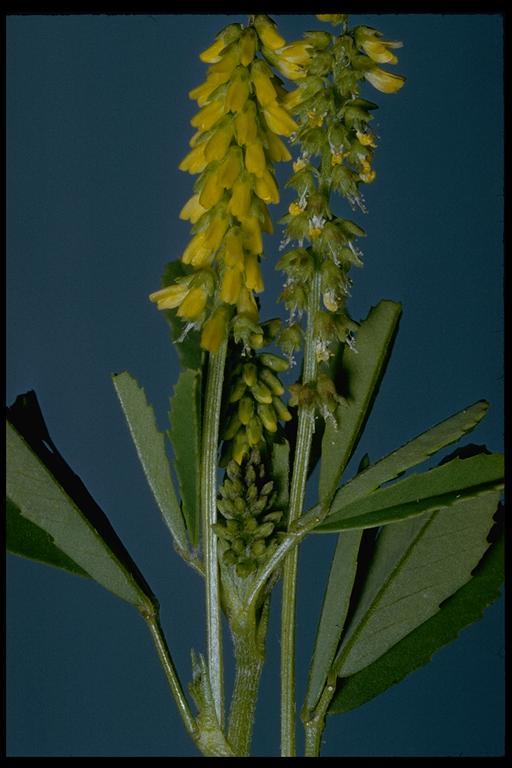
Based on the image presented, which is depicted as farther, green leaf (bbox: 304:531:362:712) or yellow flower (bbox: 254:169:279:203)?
green leaf (bbox: 304:531:362:712)

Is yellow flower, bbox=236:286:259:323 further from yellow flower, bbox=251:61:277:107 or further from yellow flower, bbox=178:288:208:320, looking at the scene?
yellow flower, bbox=251:61:277:107

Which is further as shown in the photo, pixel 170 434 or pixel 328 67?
pixel 170 434

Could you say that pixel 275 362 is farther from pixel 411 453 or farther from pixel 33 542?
pixel 33 542

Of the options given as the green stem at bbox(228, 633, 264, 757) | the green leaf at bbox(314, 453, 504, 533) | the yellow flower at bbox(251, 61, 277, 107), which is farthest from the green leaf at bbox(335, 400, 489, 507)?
the yellow flower at bbox(251, 61, 277, 107)
